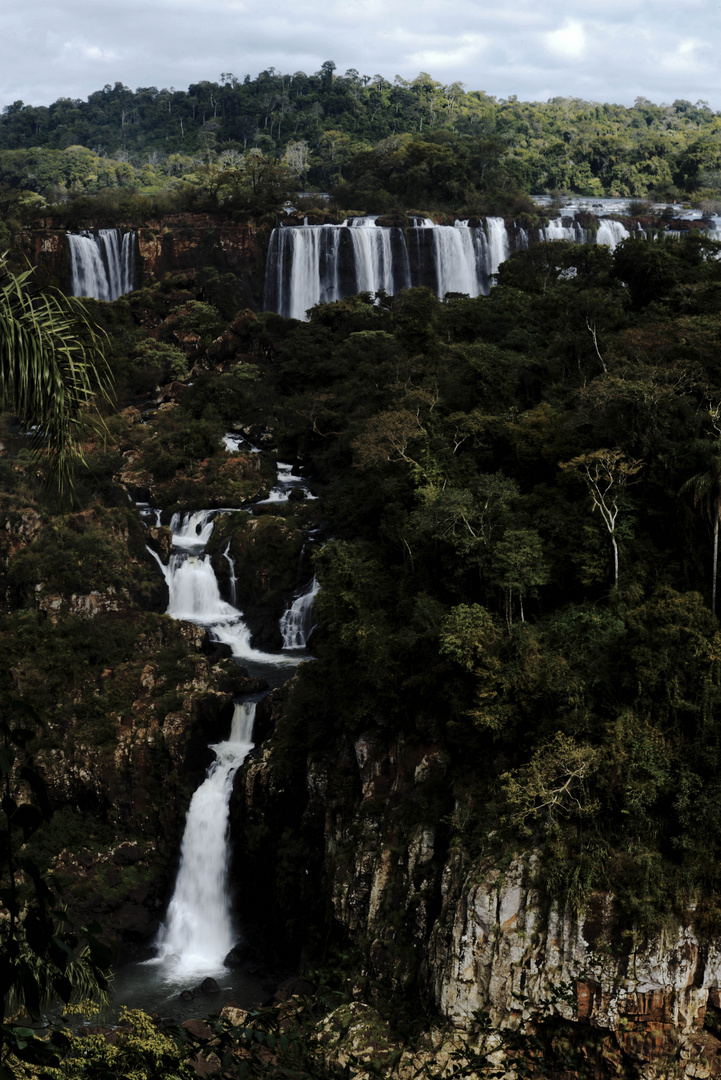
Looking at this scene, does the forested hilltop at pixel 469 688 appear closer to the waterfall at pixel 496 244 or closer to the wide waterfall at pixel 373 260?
the wide waterfall at pixel 373 260

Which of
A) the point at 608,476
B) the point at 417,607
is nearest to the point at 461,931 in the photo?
the point at 417,607

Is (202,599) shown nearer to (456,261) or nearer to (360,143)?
(456,261)

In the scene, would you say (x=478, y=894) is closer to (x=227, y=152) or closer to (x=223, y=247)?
(x=223, y=247)

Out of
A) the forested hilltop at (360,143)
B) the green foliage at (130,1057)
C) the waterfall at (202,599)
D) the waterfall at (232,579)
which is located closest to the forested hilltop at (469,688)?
the waterfall at (232,579)

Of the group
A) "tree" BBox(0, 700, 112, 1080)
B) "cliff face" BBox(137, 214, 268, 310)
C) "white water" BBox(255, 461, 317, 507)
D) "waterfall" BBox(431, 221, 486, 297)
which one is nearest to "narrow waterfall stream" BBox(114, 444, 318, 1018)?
"white water" BBox(255, 461, 317, 507)

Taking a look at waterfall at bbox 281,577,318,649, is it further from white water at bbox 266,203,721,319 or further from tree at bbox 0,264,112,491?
white water at bbox 266,203,721,319
